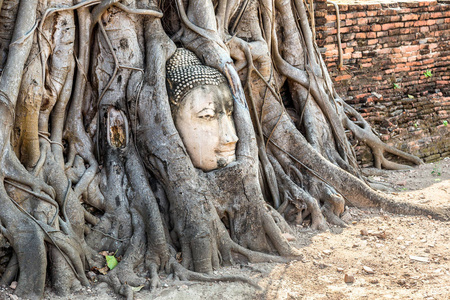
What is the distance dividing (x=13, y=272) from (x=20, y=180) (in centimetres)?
58

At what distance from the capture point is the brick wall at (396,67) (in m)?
7.49

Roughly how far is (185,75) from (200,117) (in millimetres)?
345

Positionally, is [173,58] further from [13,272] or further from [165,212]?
[13,272]

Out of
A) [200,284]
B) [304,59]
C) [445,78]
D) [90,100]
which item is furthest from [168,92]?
[445,78]

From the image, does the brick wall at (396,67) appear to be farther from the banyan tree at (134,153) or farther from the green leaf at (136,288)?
the green leaf at (136,288)

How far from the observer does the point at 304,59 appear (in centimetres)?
637

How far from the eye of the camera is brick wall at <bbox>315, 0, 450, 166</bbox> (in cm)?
749

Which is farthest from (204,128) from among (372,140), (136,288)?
(372,140)

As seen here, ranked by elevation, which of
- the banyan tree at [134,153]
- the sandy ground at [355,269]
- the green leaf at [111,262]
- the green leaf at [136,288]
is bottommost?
the sandy ground at [355,269]

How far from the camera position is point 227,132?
188 inches

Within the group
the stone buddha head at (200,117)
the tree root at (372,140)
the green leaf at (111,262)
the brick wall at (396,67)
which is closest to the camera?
the green leaf at (111,262)

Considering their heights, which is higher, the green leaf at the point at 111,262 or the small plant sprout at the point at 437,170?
the green leaf at the point at 111,262

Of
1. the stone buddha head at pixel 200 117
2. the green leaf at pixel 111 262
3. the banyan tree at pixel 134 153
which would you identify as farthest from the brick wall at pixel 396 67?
the green leaf at pixel 111 262

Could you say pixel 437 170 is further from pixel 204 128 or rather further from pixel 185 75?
pixel 185 75
